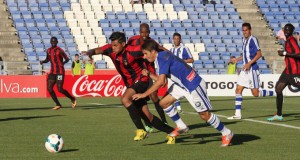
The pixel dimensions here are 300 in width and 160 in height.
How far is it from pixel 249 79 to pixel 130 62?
554cm

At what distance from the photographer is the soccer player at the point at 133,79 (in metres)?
10.6

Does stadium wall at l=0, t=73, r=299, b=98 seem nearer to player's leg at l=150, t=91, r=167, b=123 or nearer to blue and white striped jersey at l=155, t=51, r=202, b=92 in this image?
player's leg at l=150, t=91, r=167, b=123

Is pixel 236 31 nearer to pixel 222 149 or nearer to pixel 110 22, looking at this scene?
pixel 110 22

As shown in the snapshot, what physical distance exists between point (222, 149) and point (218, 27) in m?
34.4

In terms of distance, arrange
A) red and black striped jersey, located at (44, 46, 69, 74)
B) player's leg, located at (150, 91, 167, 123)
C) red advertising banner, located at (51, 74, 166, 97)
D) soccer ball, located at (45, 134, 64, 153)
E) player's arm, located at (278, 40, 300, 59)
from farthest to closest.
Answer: red advertising banner, located at (51, 74, 166, 97) → red and black striped jersey, located at (44, 46, 69, 74) → player's arm, located at (278, 40, 300, 59) → player's leg, located at (150, 91, 167, 123) → soccer ball, located at (45, 134, 64, 153)

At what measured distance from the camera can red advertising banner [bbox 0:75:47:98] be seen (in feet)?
99.1

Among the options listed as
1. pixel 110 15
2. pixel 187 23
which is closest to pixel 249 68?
pixel 110 15

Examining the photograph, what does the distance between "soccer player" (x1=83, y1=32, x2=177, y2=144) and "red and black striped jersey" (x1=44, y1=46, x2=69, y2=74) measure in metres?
9.14

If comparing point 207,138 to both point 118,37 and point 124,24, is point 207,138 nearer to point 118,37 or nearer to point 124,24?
point 118,37

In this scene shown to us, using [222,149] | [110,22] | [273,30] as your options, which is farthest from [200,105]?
[273,30]

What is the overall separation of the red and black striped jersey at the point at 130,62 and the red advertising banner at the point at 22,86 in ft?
64.7

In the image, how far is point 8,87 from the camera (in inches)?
1195

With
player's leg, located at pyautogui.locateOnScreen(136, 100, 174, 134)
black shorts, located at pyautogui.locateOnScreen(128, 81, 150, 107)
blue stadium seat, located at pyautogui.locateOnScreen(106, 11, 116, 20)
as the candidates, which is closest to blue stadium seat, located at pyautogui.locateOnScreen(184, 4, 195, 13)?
blue stadium seat, located at pyautogui.locateOnScreen(106, 11, 116, 20)

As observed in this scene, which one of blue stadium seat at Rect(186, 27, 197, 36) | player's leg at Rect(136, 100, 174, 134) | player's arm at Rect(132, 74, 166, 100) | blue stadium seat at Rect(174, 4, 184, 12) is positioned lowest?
player's leg at Rect(136, 100, 174, 134)
